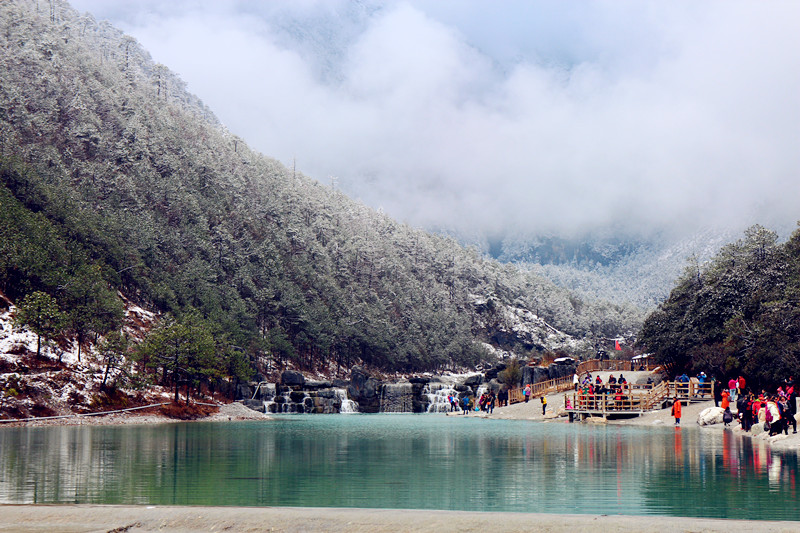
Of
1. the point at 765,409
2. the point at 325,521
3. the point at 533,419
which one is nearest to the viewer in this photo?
the point at 325,521

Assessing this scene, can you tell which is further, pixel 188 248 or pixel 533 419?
pixel 188 248

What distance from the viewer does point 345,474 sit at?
23.0m

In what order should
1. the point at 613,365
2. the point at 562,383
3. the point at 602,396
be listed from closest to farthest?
1. the point at 602,396
2. the point at 562,383
3. the point at 613,365

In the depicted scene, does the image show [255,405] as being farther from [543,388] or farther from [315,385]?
[543,388]

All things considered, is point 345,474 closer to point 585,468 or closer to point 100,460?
point 585,468

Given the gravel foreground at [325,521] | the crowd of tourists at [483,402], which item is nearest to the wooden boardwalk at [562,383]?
the crowd of tourists at [483,402]

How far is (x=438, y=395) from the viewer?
98.1 m

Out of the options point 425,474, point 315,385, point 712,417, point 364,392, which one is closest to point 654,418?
point 712,417

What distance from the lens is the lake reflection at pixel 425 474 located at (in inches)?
664

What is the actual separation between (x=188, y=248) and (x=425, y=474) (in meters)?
106

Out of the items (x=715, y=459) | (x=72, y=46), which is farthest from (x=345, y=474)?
(x=72, y=46)

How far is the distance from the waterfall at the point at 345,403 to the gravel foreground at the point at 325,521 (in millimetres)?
80460

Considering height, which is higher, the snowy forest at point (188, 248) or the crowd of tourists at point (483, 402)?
the snowy forest at point (188, 248)

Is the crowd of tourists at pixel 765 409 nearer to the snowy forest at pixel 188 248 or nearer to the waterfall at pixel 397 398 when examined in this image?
the snowy forest at pixel 188 248
